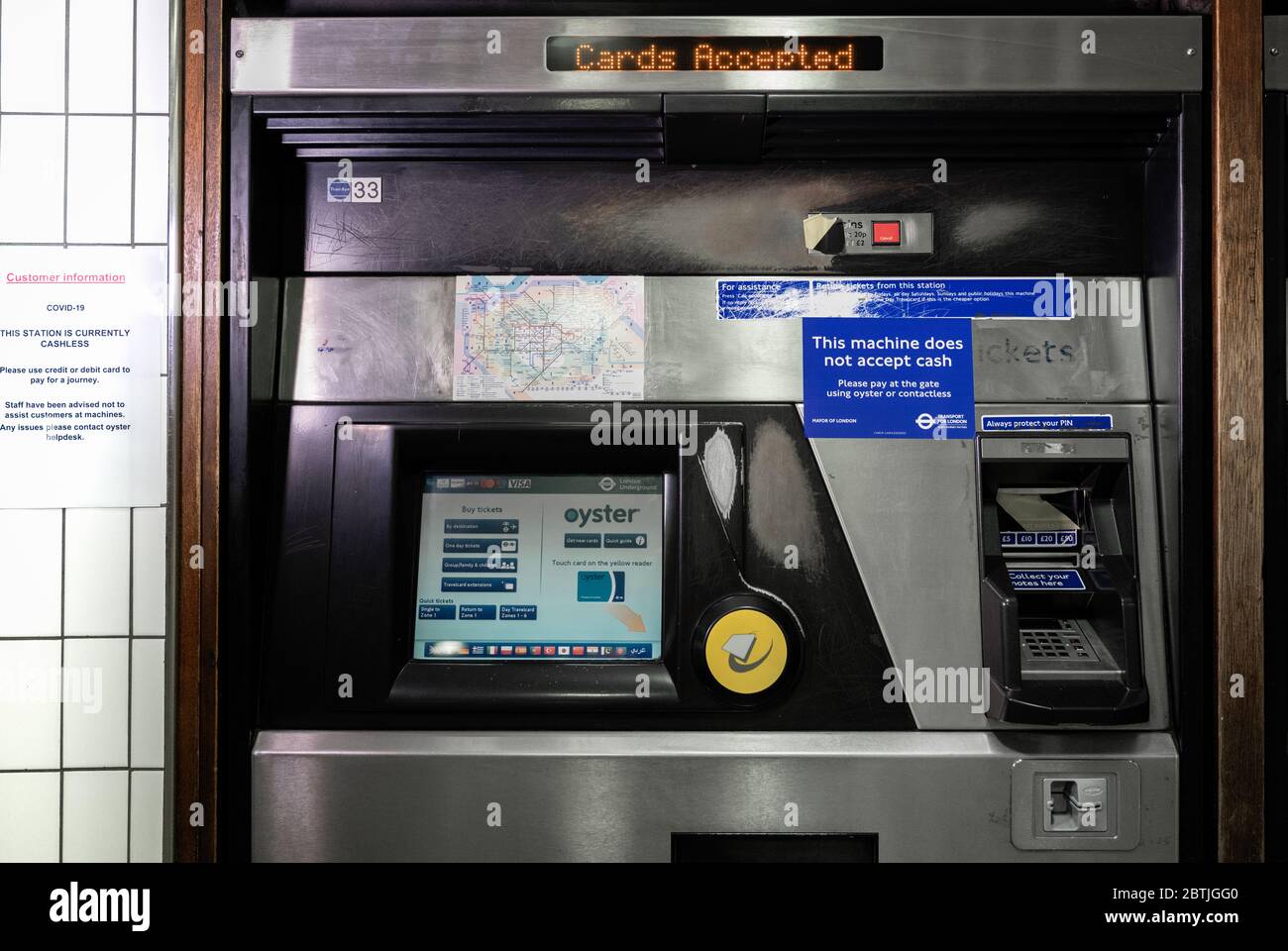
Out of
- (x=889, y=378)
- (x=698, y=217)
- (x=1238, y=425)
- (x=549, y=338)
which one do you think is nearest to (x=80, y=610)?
(x=549, y=338)

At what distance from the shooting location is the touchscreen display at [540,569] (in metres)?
1.43

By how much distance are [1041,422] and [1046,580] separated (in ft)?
0.89

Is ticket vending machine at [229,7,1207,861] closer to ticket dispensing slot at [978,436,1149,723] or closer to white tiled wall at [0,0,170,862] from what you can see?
ticket dispensing slot at [978,436,1149,723]

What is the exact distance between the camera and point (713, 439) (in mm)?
1431

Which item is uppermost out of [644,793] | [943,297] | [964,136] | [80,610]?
[964,136]

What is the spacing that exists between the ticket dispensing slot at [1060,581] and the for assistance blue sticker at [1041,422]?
0.02m

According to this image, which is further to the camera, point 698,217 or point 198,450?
point 698,217

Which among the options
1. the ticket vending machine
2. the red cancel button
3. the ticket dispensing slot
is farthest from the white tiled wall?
the ticket dispensing slot

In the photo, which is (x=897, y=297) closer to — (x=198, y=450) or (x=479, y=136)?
(x=479, y=136)

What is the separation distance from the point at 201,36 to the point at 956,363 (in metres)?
1.37

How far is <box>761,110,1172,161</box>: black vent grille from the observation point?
4.49 ft

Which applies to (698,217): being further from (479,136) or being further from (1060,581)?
(1060,581)

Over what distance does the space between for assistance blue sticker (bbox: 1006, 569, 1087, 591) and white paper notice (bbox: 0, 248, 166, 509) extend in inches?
57.5

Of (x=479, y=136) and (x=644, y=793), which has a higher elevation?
(x=479, y=136)
